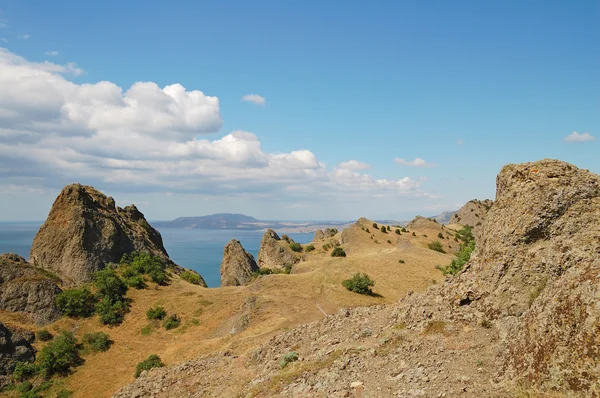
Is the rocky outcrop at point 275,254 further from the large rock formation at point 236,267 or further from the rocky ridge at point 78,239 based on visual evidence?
the rocky ridge at point 78,239

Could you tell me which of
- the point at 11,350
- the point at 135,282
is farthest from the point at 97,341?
the point at 135,282

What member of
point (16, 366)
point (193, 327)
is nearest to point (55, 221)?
point (16, 366)

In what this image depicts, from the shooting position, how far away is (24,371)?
1468 inches

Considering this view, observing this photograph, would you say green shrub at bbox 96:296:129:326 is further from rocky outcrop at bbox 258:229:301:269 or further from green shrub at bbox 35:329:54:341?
rocky outcrop at bbox 258:229:301:269

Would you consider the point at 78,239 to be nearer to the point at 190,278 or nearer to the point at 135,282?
the point at 135,282

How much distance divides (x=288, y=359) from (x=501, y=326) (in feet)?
32.4

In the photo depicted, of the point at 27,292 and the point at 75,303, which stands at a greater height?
the point at 27,292

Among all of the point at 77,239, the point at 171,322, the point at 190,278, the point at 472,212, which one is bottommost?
the point at 171,322

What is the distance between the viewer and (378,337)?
54.7ft

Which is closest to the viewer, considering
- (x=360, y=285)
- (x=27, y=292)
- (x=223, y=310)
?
(x=360, y=285)

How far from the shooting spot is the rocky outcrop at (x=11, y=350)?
37.1 metres

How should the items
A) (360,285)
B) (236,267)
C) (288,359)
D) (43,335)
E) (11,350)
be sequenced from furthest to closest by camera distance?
(236,267), (360,285), (43,335), (11,350), (288,359)

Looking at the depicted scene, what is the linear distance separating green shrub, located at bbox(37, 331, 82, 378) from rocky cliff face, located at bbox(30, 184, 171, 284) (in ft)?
60.1

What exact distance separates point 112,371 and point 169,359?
696 centimetres
